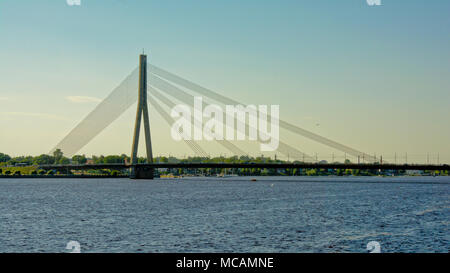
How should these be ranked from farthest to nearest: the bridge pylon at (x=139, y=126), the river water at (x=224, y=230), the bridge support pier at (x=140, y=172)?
1. the bridge support pier at (x=140, y=172)
2. the bridge pylon at (x=139, y=126)
3. the river water at (x=224, y=230)

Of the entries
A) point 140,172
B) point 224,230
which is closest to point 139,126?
point 140,172

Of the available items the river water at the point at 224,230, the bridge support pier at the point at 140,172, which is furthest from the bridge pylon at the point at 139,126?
the river water at the point at 224,230

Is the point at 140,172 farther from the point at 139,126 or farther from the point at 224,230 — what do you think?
the point at 224,230

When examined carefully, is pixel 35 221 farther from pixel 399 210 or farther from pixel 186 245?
pixel 399 210

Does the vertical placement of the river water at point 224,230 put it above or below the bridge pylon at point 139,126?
below

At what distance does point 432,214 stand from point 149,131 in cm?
7613

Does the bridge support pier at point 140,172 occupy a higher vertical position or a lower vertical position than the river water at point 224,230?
higher

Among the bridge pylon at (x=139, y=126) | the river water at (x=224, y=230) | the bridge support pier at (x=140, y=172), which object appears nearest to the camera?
the river water at (x=224, y=230)

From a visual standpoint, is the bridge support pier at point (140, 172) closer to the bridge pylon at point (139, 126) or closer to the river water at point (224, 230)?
the bridge pylon at point (139, 126)

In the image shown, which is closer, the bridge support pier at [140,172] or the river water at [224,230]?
the river water at [224,230]

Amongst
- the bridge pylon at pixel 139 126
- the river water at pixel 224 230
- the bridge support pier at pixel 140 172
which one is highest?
the bridge pylon at pixel 139 126
